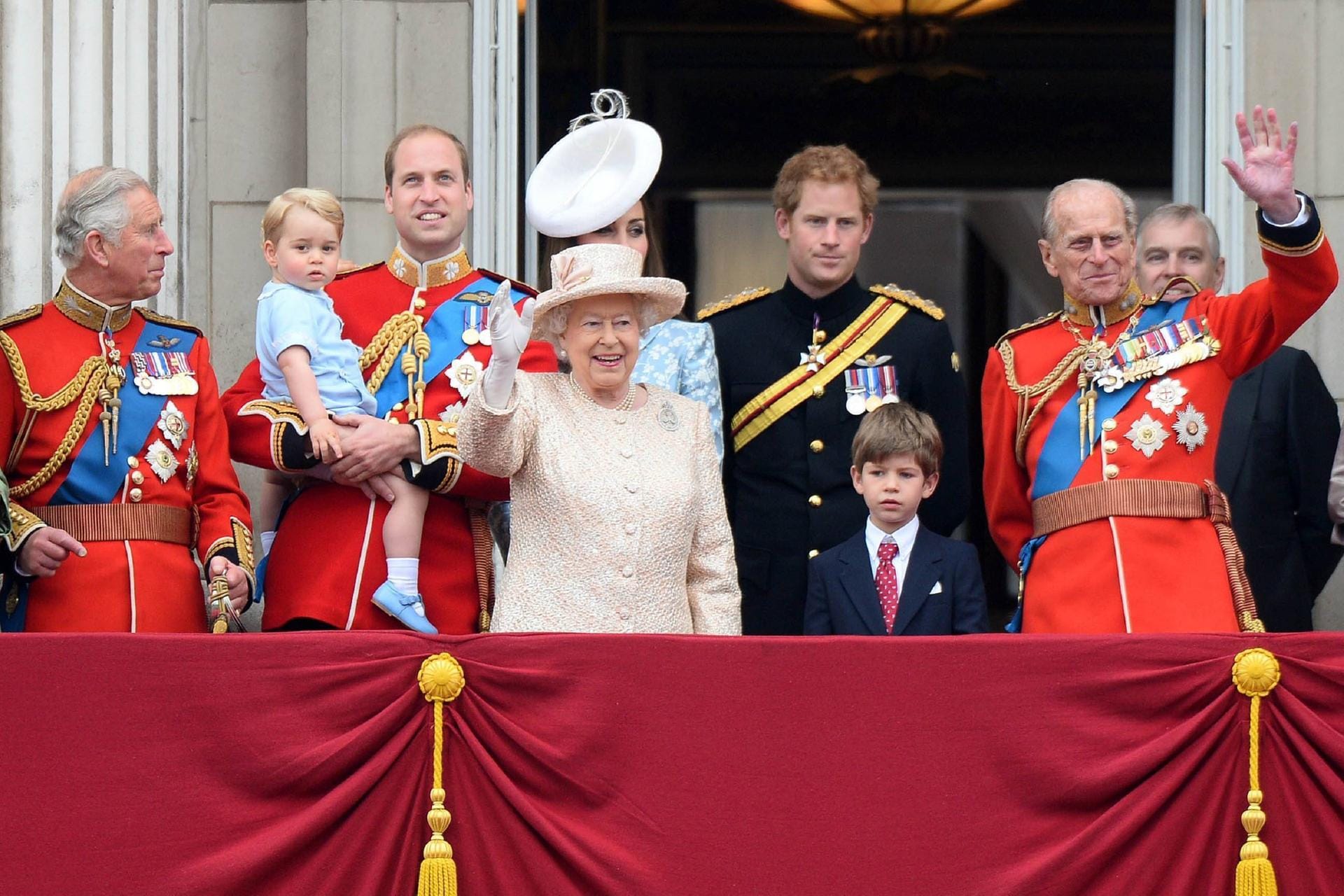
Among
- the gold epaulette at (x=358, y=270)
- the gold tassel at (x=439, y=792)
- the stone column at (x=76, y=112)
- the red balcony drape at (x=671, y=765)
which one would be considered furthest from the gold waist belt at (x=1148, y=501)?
the stone column at (x=76, y=112)

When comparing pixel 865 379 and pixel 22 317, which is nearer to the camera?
pixel 22 317

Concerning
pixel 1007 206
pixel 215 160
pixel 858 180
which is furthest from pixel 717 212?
pixel 858 180

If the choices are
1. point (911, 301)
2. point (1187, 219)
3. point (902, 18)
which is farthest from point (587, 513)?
point (902, 18)

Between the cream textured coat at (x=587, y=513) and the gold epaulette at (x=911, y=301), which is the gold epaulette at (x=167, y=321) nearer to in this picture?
the cream textured coat at (x=587, y=513)

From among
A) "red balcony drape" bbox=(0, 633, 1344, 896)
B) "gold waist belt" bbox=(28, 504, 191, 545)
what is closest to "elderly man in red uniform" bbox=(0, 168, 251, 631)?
"gold waist belt" bbox=(28, 504, 191, 545)

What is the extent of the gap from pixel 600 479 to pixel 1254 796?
142cm

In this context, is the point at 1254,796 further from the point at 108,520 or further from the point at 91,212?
the point at 91,212

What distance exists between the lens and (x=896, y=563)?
4.99m

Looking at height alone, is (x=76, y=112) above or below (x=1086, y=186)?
above

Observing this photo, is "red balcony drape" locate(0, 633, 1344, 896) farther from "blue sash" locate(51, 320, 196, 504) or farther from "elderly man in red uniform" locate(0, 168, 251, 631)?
"blue sash" locate(51, 320, 196, 504)

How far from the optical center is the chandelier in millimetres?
9078

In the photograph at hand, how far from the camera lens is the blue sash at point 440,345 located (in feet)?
16.8

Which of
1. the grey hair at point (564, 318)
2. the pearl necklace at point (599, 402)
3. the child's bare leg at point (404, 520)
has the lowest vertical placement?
the child's bare leg at point (404, 520)

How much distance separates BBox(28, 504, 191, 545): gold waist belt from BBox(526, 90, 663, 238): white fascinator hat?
1.09 metres
